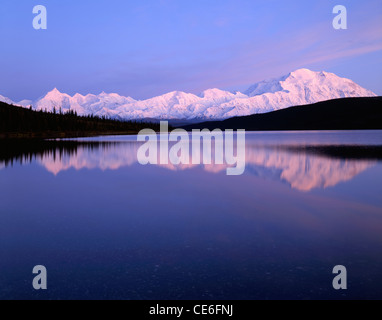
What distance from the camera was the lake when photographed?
8758 mm

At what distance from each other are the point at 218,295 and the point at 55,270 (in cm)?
474

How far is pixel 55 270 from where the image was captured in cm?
977

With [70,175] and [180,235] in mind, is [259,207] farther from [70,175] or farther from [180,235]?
[70,175]

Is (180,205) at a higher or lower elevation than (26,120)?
lower

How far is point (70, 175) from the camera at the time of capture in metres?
31.1

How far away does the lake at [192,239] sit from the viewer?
28.7 feet

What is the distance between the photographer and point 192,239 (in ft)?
41.1

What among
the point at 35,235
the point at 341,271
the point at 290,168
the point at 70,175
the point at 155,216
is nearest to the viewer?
the point at 341,271

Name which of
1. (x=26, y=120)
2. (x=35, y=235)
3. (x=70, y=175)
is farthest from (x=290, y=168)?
(x=26, y=120)

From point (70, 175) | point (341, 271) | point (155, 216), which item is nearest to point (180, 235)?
point (155, 216)
